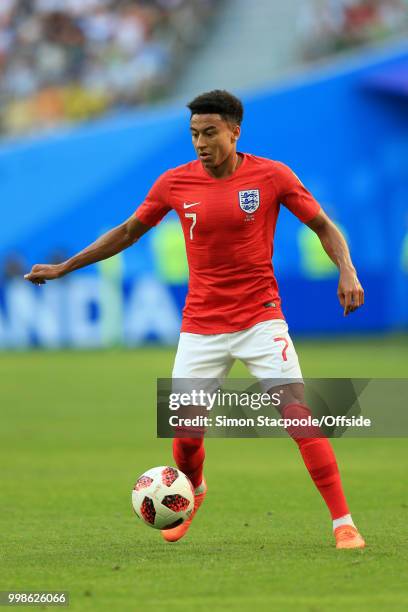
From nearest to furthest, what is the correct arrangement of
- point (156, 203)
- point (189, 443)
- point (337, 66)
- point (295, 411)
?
1. point (295, 411)
2. point (189, 443)
3. point (156, 203)
4. point (337, 66)

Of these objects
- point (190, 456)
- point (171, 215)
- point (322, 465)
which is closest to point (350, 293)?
point (322, 465)

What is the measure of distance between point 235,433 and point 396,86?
19602 millimetres

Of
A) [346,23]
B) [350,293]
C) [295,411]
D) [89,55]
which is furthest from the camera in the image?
[89,55]

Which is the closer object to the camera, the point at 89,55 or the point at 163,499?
the point at 163,499

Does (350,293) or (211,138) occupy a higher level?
(211,138)

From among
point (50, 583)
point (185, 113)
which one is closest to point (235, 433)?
point (50, 583)

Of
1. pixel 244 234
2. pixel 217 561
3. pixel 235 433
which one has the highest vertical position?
pixel 244 234

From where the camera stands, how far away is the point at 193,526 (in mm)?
8023

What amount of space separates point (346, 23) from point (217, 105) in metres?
21.2

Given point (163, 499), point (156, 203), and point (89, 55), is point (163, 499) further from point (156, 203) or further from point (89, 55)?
point (89, 55)

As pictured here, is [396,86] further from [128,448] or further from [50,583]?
[50,583]

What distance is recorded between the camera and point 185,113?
85.9 ft

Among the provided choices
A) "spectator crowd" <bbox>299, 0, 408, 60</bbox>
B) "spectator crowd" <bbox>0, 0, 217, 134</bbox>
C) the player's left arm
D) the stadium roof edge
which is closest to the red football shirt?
the player's left arm

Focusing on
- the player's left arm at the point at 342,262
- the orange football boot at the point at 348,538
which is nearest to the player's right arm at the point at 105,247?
the player's left arm at the point at 342,262
